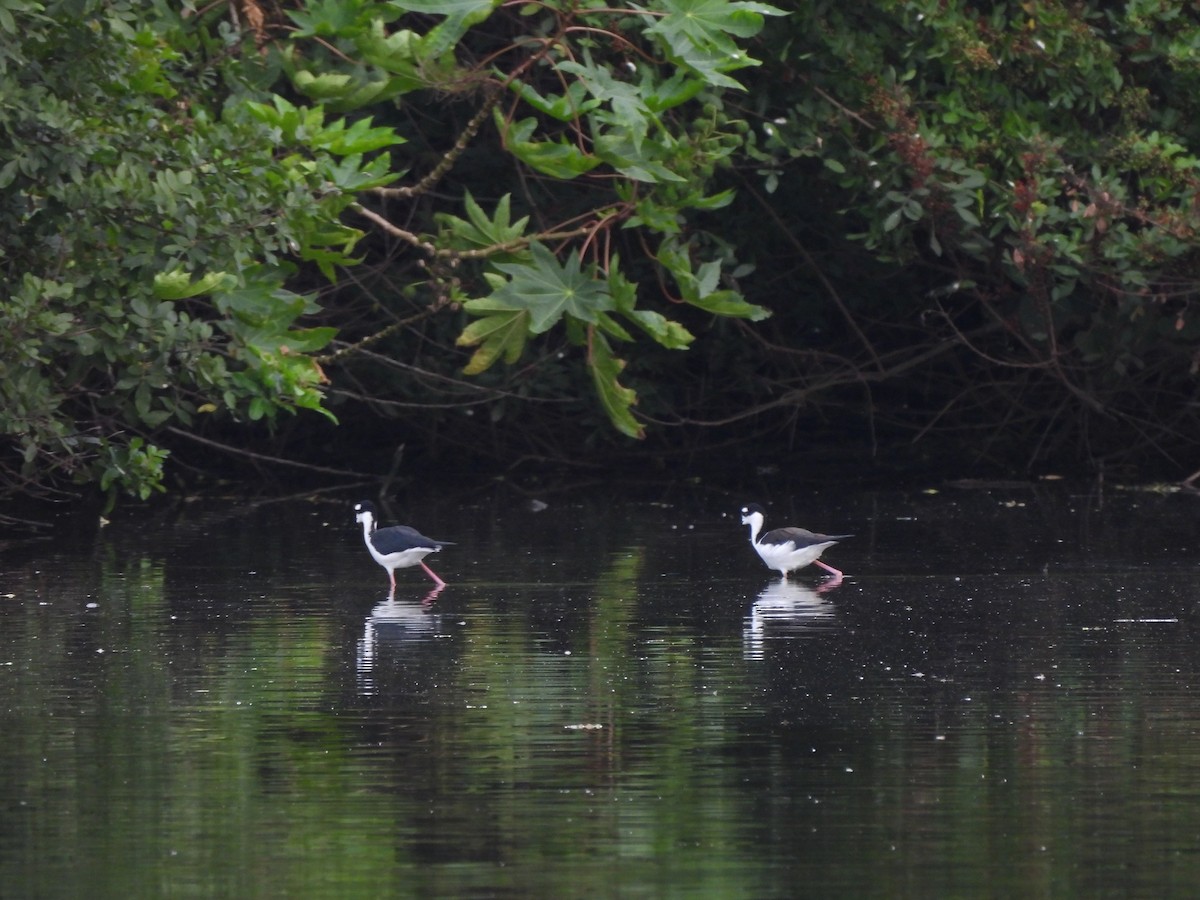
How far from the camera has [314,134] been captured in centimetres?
1388

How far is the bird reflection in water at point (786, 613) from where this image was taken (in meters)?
11.4

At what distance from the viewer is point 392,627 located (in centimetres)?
1188

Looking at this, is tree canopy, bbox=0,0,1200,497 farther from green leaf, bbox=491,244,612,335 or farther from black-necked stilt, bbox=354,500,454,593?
black-necked stilt, bbox=354,500,454,593

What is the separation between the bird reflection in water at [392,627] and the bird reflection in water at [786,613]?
1589 millimetres

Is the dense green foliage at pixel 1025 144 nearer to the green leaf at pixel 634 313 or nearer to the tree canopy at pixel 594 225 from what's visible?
the tree canopy at pixel 594 225

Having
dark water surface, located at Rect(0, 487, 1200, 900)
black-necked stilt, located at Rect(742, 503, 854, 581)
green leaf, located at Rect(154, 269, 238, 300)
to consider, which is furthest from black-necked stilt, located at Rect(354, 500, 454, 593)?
black-necked stilt, located at Rect(742, 503, 854, 581)

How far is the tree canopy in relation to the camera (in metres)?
13.1

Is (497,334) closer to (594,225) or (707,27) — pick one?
(594,225)

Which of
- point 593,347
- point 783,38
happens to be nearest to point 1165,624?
point 593,347

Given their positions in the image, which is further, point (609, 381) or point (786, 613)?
point (609, 381)

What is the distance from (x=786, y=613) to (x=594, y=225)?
412 cm

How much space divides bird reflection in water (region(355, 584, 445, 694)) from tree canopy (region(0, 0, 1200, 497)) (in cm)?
151

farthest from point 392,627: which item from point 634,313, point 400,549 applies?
point 634,313

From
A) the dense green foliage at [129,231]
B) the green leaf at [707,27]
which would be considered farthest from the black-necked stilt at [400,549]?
the green leaf at [707,27]
